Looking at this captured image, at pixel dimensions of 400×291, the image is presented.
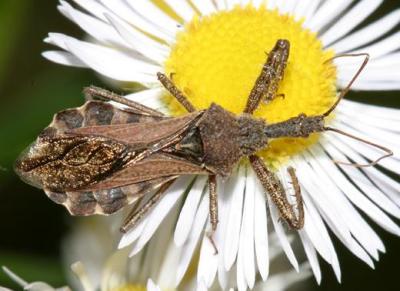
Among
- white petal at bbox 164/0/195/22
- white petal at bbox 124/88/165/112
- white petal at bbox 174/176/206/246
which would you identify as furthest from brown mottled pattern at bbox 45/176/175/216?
white petal at bbox 164/0/195/22

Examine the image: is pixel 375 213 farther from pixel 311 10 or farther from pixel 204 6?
pixel 204 6

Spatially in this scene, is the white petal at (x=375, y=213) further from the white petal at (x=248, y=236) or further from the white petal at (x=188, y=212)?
the white petal at (x=188, y=212)

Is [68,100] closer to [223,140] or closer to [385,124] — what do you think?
[223,140]

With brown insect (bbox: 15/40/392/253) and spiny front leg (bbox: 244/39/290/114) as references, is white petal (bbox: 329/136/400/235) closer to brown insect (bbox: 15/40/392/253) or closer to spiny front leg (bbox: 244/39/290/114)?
brown insect (bbox: 15/40/392/253)

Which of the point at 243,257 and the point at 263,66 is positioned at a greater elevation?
the point at 263,66

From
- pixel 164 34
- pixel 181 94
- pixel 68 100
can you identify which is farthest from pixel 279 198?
pixel 68 100

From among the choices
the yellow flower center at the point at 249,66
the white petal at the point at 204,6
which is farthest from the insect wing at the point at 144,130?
the white petal at the point at 204,6
